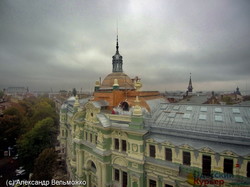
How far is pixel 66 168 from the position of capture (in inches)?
1483

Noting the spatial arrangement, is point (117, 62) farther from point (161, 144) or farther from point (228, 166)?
point (228, 166)

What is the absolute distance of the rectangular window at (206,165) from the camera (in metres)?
14.1

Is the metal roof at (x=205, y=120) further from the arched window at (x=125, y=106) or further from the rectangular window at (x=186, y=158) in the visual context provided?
the arched window at (x=125, y=106)

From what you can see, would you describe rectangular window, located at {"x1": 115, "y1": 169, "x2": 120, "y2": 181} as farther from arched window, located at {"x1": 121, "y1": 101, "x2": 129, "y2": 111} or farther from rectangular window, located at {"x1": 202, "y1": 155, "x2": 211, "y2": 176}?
rectangular window, located at {"x1": 202, "y1": 155, "x2": 211, "y2": 176}

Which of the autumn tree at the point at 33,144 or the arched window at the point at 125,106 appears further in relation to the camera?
the autumn tree at the point at 33,144

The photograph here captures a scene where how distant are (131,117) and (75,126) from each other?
1481 centimetres

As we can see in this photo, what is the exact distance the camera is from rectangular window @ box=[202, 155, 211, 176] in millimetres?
14148

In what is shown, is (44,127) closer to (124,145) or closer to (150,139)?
(124,145)

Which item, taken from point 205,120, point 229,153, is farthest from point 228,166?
point 205,120

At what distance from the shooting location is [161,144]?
1656 cm

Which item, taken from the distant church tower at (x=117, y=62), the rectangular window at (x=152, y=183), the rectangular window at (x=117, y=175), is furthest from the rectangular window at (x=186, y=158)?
the distant church tower at (x=117, y=62)

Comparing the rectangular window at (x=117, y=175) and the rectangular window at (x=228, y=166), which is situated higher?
the rectangular window at (x=228, y=166)

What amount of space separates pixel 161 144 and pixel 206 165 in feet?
15.7

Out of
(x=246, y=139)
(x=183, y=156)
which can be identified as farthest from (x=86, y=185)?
(x=246, y=139)
